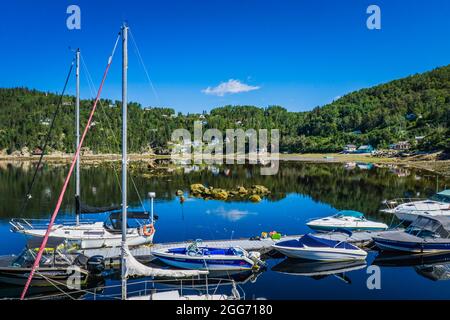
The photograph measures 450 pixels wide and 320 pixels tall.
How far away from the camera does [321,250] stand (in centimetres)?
2698

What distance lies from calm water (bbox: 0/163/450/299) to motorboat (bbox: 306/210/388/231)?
149cm

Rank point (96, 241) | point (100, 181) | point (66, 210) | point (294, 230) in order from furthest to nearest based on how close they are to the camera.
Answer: point (100, 181)
point (66, 210)
point (294, 230)
point (96, 241)

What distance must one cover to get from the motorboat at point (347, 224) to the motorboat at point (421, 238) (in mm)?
5765

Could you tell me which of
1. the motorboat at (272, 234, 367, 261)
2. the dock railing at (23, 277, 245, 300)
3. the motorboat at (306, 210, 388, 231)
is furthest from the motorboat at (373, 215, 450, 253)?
the dock railing at (23, 277, 245, 300)

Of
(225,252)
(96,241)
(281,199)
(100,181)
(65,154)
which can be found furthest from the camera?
(65,154)

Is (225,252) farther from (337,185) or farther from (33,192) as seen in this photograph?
(337,185)

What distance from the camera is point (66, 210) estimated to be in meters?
46.5

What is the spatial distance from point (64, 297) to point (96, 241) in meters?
7.79

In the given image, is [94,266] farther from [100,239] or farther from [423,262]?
[423,262]

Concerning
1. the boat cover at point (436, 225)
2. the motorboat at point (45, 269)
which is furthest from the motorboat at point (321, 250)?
the motorboat at point (45, 269)

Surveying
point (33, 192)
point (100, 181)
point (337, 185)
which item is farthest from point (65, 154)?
point (337, 185)

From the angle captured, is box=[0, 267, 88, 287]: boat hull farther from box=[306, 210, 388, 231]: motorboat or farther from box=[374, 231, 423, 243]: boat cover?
box=[306, 210, 388, 231]: motorboat
